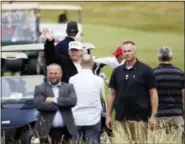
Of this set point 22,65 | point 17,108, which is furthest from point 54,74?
point 22,65

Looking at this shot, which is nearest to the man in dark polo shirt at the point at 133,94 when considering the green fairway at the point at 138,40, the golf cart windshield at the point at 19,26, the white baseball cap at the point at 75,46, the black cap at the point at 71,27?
the white baseball cap at the point at 75,46

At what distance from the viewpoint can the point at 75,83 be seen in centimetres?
911

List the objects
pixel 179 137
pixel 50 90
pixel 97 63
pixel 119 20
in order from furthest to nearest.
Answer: pixel 119 20, pixel 97 63, pixel 50 90, pixel 179 137

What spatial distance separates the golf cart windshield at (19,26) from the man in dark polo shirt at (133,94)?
46.3ft

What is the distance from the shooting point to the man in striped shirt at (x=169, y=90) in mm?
9047

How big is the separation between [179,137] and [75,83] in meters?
1.81

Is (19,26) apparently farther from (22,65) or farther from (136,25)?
(136,25)

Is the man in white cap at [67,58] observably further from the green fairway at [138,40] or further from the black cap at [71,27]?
the green fairway at [138,40]

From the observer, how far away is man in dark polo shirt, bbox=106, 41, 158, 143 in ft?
28.1

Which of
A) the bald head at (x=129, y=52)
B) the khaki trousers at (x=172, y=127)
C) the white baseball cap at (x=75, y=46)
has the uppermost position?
the white baseball cap at (x=75, y=46)

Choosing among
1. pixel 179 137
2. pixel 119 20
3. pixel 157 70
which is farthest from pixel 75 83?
pixel 119 20

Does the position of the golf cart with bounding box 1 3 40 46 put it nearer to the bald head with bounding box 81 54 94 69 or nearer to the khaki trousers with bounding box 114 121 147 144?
the bald head with bounding box 81 54 94 69

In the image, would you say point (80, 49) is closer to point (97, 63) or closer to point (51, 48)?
point (51, 48)

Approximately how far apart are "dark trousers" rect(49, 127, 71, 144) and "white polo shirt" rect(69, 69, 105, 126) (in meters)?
0.19
